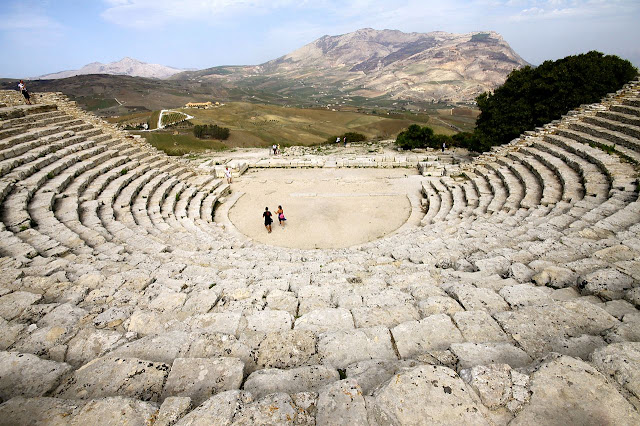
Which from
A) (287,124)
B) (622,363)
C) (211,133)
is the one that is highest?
(287,124)

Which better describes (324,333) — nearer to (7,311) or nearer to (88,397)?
(88,397)

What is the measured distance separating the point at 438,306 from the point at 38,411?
14.7 ft

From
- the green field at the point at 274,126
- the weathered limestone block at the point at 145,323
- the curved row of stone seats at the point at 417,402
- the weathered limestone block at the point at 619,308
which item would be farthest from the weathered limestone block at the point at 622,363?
the green field at the point at 274,126

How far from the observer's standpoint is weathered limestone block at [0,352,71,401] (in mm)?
2732

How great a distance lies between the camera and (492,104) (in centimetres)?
2222

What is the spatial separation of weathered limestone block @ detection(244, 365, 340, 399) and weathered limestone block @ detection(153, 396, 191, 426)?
56cm

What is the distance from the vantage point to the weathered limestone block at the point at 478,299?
432cm

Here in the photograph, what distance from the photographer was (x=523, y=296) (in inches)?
175

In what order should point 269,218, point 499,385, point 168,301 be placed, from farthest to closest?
point 269,218
point 168,301
point 499,385

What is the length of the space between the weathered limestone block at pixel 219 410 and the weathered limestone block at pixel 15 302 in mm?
3746

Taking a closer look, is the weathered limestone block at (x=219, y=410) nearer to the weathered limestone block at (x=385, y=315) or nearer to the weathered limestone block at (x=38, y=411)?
the weathered limestone block at (x=38, y=411)

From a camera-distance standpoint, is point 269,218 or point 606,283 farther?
point 269,218

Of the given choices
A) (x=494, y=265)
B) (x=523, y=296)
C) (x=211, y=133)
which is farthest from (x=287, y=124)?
(x=523, y=296)

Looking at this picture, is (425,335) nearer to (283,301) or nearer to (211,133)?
(283,301)
